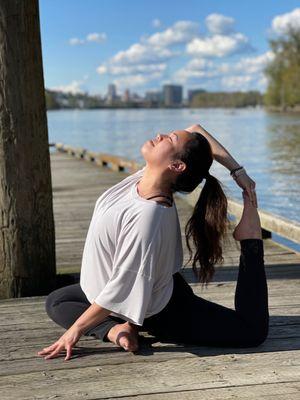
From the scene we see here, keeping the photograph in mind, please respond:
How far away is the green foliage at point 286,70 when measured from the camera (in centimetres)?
8450

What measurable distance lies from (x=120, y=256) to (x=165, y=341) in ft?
2.13

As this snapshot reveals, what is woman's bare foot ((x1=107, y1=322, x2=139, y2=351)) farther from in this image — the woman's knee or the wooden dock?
the woman's knee

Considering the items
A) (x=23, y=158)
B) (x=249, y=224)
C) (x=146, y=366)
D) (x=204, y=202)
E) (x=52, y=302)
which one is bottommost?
(x=146, y=366)

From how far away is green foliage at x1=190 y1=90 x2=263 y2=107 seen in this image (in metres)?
168

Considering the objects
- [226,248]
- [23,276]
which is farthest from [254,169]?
[23,276]

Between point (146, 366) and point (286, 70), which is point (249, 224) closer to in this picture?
point (146, 366)

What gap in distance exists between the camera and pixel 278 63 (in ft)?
293

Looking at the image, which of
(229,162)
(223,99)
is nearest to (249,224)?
(229,162)

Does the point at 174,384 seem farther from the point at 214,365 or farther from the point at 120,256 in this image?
the point at 120,256

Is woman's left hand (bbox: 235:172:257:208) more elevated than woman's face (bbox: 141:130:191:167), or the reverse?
woman's face (bbox: 141:130:191:167)

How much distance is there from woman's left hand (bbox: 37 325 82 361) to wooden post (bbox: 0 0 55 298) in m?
1.09

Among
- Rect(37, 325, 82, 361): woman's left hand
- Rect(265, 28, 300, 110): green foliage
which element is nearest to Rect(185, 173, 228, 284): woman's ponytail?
Rect(37, 325, 82, 361): woman's left hand

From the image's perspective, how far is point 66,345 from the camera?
298cm

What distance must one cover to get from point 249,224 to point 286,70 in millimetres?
88341
